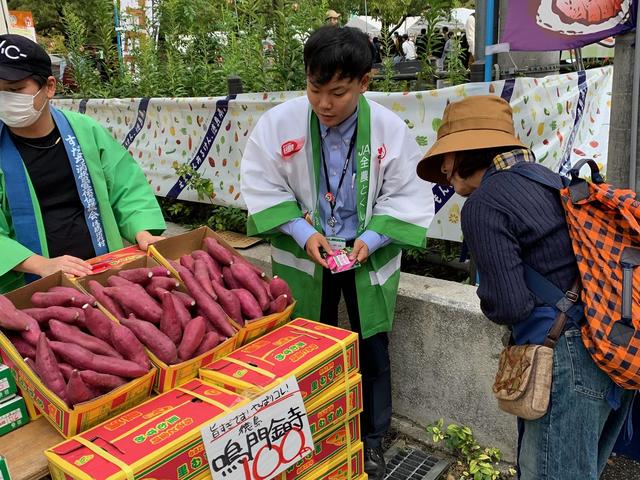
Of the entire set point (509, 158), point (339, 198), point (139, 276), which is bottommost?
point (139, 276)

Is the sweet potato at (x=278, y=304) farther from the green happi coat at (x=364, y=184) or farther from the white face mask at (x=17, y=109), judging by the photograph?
the white face mask at (x=17, y=109)

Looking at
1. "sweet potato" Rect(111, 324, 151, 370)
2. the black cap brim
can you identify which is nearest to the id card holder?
"sweet potato" Rect(111, 324, 151, 370)

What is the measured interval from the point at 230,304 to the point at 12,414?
79cm

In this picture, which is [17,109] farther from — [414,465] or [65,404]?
[414,465]

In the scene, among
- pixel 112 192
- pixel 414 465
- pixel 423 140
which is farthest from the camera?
pixel 423 140

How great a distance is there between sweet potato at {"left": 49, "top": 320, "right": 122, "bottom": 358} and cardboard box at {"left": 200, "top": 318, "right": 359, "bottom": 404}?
1.08 ft

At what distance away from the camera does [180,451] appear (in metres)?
1.63

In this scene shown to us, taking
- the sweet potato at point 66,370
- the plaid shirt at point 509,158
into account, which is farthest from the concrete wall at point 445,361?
the sweet potato at point 66,370

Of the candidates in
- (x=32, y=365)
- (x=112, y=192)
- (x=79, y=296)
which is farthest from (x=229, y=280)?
(x=112, y=192)

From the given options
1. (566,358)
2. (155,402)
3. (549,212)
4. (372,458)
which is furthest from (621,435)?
(155,402)

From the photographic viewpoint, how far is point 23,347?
1.87m

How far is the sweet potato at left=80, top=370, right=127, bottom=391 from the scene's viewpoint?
1.71 m

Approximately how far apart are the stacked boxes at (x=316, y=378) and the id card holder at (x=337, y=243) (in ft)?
1.34

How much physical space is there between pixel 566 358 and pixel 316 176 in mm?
1291
